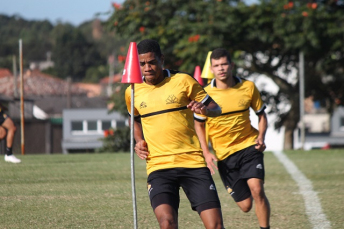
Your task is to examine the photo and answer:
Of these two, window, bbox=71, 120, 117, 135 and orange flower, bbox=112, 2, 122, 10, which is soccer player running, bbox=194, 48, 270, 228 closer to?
orange flower, bbox=112, 2, 122, 10

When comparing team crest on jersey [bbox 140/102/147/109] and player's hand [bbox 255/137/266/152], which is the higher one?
team crest on jersey [bbox 140/102/147/109]

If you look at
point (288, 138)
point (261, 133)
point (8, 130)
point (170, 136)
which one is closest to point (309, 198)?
point (261, 133)

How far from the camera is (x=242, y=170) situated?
7.99m

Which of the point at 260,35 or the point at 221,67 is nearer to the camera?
the point at 221,67

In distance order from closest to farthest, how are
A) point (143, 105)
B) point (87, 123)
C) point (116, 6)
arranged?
1. point (143, 105)
2. point (116, 6)
3. point (87, 123)

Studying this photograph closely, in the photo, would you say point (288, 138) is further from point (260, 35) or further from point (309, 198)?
point (309, 198)

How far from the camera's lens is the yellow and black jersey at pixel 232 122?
8.05 m

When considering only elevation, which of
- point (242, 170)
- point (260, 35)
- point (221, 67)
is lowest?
point (242, 170)

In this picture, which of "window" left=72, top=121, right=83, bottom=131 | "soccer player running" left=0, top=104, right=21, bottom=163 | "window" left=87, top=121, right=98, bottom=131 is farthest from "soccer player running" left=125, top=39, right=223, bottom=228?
"window" left=87, top=121, right=98, bottom=131

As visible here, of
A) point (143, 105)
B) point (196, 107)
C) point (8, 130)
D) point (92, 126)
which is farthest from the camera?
point (92, 126)

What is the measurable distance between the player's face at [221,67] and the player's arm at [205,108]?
1.94 meters

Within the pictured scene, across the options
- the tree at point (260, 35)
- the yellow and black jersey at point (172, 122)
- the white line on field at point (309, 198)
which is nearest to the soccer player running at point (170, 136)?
the yellow and black jersey at point (172, 122)

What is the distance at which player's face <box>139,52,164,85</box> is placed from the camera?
5.95 m

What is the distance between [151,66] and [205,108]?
581 mm
